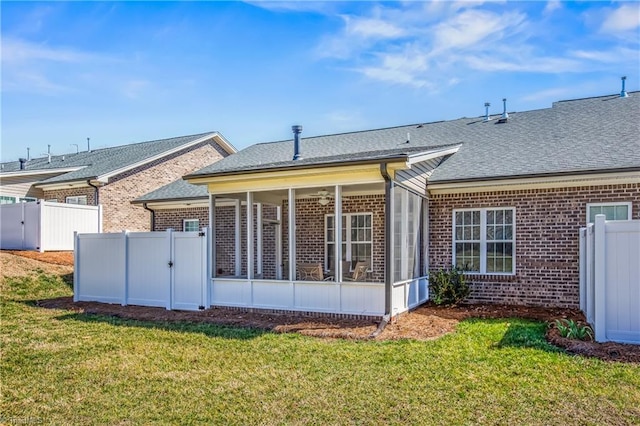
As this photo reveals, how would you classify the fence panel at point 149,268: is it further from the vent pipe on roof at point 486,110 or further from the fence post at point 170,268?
the vent pipe on roof at point 486,110

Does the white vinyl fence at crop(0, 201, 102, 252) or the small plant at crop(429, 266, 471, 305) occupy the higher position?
the white vinyl fence at crop(0, 201, 102, 252)

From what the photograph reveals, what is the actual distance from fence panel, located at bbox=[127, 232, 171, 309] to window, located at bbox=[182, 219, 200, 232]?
489 cm

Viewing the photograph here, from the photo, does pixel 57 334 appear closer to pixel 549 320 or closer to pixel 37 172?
pixel 549 320

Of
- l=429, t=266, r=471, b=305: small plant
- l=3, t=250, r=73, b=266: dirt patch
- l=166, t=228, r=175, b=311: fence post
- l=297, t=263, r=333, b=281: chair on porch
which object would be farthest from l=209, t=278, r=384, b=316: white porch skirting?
l=3, t=250, r=73, b=266: dirt patch

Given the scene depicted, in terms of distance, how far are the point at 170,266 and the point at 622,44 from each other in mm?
12944

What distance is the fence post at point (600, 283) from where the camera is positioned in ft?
22.8

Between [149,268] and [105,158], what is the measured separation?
13.9 m

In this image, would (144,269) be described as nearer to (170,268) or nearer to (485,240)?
(170,268)

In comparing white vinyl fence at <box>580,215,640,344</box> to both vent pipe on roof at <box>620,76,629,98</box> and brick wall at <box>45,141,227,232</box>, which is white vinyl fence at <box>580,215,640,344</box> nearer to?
vent pipe on roof at <box>620,76,629,98</box>

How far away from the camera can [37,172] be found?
21578mm

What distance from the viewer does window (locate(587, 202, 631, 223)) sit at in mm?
9820

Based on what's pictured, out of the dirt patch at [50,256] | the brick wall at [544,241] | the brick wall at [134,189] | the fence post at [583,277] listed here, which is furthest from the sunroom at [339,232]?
the brick wall at [134,189]

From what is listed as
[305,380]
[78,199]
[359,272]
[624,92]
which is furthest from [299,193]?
[78,199]

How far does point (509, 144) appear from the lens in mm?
12516
